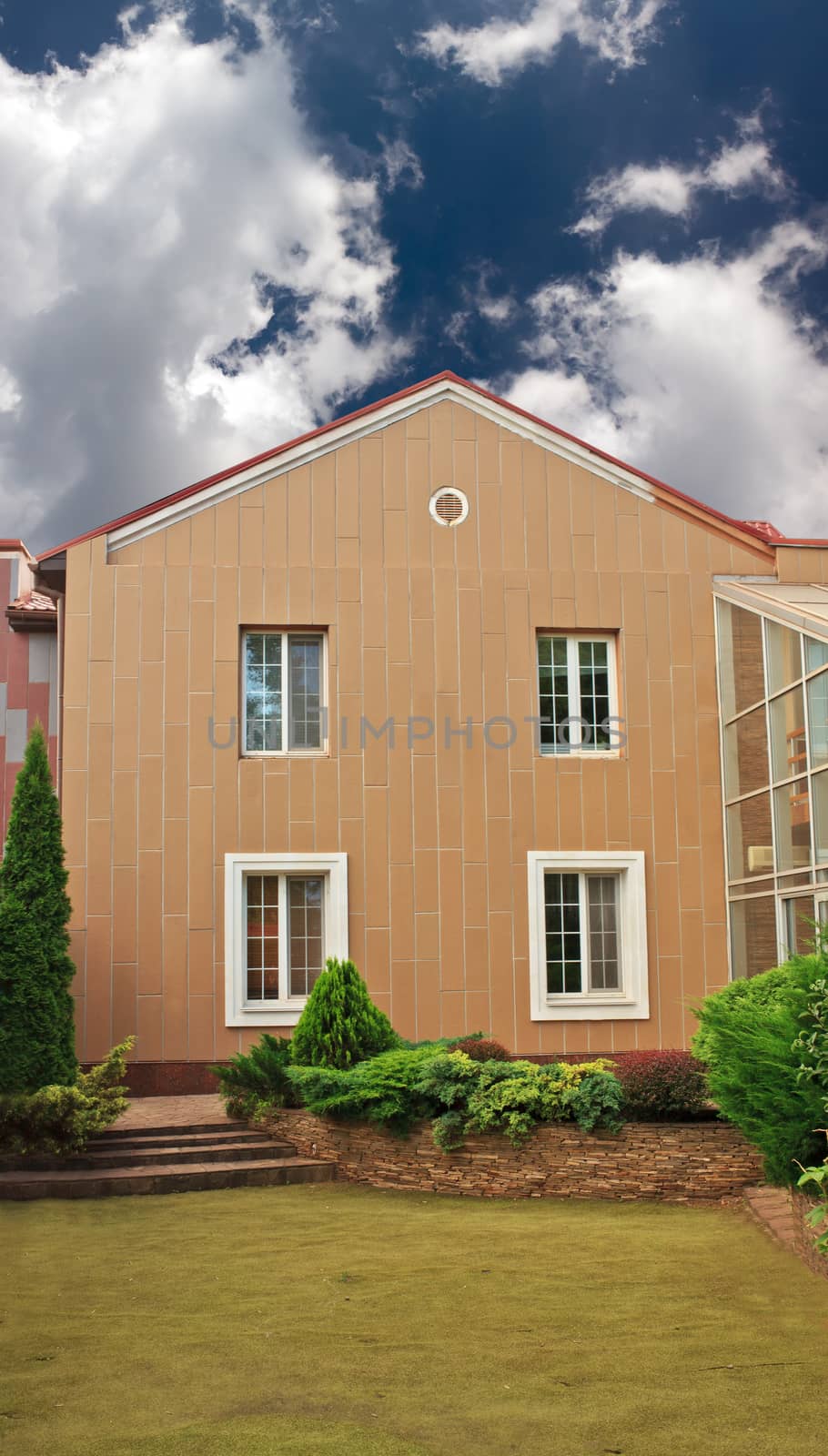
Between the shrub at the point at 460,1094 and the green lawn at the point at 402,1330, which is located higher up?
the shrub at the point at 460,1094

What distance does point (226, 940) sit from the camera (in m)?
15.0

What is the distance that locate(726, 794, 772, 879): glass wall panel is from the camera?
14836 millimetres

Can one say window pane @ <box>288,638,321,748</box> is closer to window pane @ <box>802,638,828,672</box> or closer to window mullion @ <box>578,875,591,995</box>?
window mullion @ <box>578,875,591,995</box>

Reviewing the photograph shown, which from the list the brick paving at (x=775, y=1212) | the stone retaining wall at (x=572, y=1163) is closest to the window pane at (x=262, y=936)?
the stone retaining wall at (x=572, y=1163)

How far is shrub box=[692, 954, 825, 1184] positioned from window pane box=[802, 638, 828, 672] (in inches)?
186

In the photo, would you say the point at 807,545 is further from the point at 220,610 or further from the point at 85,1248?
the point at 85,1248

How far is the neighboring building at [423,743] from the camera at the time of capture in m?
15.0

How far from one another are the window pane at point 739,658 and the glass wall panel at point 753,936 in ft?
7.32

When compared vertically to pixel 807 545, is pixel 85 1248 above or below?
below

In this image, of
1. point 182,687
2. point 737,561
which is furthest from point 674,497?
point 182,687

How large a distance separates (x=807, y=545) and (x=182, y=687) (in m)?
7.77

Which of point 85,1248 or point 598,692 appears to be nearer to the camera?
point 85,1248

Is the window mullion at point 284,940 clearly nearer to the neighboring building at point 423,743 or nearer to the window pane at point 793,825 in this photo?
the neighboring building at point 423,743

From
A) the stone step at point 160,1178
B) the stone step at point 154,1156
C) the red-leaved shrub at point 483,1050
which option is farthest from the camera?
the red-leaved shrub at point 483,1050
